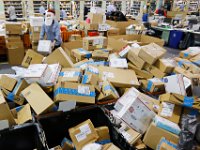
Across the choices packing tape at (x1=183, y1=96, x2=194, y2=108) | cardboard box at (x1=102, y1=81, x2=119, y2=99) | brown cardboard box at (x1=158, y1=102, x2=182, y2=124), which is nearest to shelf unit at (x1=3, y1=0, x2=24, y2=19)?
cardboard box at (x1=102, y1=81, x2=119, y2=99)

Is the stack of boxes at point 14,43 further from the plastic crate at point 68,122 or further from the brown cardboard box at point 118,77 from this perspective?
the plastic crate at point 68,122

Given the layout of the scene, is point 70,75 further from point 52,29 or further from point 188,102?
point 52,29

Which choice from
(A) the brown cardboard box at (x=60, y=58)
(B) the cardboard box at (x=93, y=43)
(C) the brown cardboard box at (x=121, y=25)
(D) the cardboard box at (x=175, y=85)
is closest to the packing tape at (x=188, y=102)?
(D) the cardboard box at (x=175, y=85)

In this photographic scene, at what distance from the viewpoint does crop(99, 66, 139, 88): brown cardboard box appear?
2.43 metres

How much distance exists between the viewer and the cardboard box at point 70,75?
218cm

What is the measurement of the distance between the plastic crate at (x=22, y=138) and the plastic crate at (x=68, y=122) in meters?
0.15

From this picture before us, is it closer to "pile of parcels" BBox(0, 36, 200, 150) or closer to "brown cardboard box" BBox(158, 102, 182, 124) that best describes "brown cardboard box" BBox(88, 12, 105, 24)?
"pile of parcels" BBox(0, 36, 200, 150)

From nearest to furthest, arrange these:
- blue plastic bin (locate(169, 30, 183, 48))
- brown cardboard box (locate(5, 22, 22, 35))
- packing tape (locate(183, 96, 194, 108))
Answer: packing tape (locate(183, 96, 194, 108)) → brown cardboard box (locate(5, 22, 22, 35)) → blue plastic bin (locate(169, 30, 183, 48))

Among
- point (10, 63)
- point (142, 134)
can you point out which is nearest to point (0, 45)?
point (10, 63)

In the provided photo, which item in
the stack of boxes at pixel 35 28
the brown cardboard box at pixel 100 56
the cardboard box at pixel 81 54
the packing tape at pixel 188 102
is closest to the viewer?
the packing tape at pixel 188 102

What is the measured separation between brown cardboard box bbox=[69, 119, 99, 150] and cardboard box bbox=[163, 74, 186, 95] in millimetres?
1169

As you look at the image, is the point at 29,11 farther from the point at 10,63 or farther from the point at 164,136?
the point at 164,136

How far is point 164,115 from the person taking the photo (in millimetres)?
1952

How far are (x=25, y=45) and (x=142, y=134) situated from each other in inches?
169
